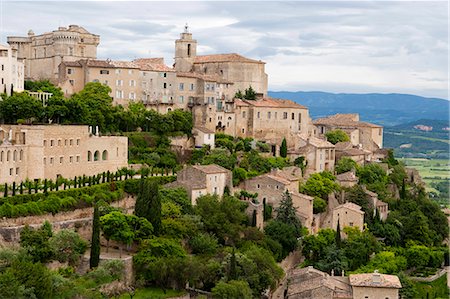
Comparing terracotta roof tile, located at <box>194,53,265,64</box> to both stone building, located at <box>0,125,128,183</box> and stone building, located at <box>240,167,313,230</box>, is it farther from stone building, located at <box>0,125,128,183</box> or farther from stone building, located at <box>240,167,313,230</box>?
stone building, located at <box>0,125,128,183</box>

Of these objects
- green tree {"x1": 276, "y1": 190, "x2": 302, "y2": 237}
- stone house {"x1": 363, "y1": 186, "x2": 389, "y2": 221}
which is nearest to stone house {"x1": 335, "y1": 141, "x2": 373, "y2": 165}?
stone house {"x1": 363, "y1": 186, "x2": 389, "y2": 221}

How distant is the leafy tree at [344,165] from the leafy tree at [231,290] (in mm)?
→ 26417

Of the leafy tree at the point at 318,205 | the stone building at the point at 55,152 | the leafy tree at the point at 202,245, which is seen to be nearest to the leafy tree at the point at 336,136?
the leafy tree at the point at 318,205

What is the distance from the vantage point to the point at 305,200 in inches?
2195

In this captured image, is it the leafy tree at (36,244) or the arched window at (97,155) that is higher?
the arched window at (97,155)

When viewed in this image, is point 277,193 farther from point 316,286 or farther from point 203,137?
point 316,286

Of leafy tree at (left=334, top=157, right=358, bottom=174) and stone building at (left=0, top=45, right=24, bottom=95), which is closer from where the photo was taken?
stone building at (left=0, top=45, right=24, bottom=95)

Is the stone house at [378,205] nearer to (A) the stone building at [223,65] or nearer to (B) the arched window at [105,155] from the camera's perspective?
(A) the stone building at [223,65]

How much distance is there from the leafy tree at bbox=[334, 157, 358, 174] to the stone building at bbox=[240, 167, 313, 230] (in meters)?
10.7

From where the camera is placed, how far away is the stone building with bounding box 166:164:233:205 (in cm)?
5153

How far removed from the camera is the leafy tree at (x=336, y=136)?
245 ft

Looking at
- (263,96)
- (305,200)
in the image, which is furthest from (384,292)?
(263,96)

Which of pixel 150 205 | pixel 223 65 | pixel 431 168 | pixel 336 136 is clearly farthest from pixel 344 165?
pixel 431 168

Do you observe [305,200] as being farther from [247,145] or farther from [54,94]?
[54,94]
